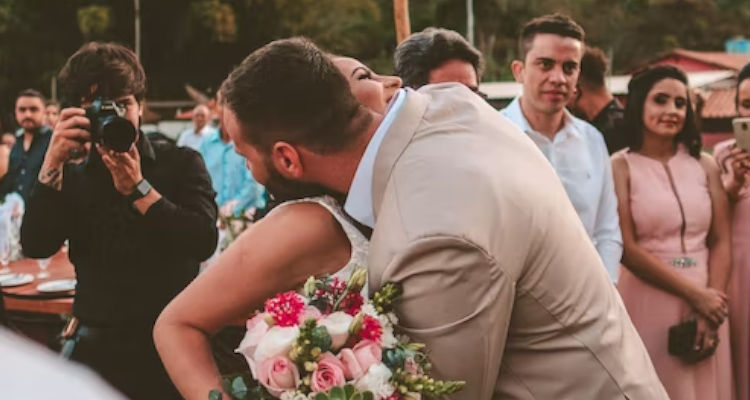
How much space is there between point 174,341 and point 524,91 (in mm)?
2266

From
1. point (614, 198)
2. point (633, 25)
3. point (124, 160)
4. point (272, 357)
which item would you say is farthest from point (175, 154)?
point (633, 25)

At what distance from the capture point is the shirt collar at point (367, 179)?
5.72ft

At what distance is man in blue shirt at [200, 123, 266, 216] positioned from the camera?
7.08m

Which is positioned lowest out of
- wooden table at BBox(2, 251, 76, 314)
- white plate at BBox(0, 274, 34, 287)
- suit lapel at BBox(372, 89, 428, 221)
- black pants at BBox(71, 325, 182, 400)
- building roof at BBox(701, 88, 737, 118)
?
building roof at BBox(701, 88, 737, 118)

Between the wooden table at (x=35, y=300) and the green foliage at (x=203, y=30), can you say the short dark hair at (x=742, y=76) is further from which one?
the green foliage at (x=203, y=30)

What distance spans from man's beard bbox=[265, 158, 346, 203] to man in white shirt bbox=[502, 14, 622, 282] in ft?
6.08

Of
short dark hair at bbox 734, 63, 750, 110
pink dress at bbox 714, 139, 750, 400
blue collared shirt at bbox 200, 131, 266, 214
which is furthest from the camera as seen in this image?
blue collared shirt at bbox 200, 131, 266, 214

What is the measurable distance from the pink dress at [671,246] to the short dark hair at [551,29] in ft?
2.20

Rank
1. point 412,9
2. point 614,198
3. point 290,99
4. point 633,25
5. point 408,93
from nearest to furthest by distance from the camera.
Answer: point 290,99 → point 408,93 → point 614,198 → point 412,9 → point 633,25

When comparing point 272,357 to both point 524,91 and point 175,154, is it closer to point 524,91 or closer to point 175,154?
point 175,154

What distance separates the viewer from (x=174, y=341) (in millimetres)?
1843

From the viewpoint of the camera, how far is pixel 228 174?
24.9ft

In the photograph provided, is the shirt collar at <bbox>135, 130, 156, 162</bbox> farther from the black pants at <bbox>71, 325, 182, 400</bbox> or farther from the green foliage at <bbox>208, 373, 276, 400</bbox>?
the green foliage at <bbox>208, 373, 276, 400</bbox>

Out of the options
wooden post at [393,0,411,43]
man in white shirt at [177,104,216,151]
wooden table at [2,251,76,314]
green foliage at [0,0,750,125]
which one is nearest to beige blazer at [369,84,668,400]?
wooden table at [2,251,76,314]
